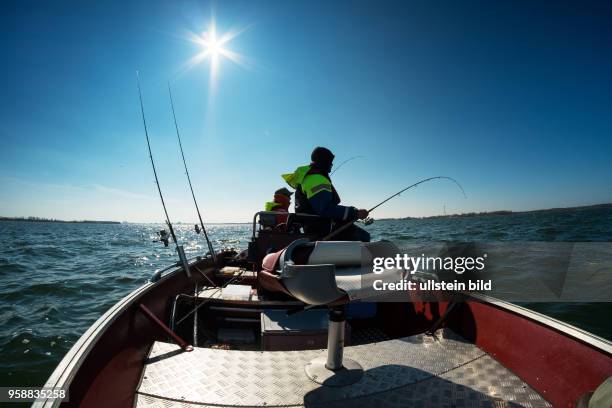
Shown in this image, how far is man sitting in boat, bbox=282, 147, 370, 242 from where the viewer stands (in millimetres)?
3441

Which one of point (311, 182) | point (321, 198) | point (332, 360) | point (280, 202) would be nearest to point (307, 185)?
point (311, 182)

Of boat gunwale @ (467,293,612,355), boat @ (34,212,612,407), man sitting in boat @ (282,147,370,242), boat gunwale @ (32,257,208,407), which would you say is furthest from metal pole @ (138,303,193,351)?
boat gunwale @ (467,293,612,355)

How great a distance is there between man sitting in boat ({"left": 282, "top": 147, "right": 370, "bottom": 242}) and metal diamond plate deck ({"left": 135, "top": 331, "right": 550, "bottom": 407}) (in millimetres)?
1489

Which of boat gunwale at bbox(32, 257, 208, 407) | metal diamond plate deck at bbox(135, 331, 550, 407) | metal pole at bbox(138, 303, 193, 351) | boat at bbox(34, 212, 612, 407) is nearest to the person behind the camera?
boat gunwale at bbox(32, 257, 208, 407)

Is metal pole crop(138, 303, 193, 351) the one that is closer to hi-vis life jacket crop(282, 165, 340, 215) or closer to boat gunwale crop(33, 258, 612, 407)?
boat gunwale crop(33, 258, 612, 407)

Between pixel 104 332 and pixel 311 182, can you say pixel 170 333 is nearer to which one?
pixel 104 332

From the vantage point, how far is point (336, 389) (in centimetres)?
207

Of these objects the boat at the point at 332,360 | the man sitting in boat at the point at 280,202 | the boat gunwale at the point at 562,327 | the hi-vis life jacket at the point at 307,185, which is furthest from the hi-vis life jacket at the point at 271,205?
the boat gunwale at the point at 562,327

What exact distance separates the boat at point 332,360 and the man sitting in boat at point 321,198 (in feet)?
3.49

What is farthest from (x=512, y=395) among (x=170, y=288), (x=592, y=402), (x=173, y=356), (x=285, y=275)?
(x=170, y=288)

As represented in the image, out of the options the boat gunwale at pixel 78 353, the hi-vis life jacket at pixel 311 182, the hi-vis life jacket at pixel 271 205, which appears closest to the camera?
the boat gunwale at pixel 78 353

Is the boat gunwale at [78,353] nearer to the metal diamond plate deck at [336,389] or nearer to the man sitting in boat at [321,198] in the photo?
the metal diamond plate deck at [336,389]

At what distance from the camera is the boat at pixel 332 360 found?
1.69 meters

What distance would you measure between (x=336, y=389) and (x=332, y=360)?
238 millimetres
